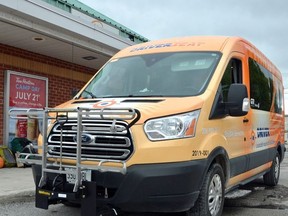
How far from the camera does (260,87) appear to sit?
7.04 m

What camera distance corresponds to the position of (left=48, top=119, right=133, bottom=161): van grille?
4285 mm

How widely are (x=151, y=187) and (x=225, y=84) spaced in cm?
184

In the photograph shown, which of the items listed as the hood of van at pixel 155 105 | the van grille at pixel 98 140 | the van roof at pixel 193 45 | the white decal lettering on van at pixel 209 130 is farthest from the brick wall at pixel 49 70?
the white decal lettering on van at pixel 209 130

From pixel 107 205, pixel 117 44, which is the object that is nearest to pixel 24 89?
pixel 117 44

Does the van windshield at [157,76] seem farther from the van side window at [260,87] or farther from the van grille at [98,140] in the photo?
the van side window at [260,87]

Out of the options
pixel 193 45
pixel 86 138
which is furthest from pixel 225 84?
pixel 86 138

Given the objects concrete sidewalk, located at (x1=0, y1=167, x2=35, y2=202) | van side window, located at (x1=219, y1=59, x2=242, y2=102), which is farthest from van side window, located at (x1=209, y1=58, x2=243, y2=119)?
concrete sidewalk, located at (x1=0, y1=167, x2=35, y2=202)

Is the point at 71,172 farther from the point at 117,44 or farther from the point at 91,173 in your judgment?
the point at 117,44

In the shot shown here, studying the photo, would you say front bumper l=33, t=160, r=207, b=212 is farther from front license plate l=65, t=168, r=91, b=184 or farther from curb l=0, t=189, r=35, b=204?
curb l=0, t=189, r=35, b=204

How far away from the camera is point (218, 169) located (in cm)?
498

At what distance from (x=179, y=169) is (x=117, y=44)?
8495 mm

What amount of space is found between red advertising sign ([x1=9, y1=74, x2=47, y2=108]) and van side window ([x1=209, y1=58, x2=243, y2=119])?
7429 millimetres

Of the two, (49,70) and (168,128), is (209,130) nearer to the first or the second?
(168,128)

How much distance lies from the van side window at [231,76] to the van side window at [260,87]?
0.51 meters
